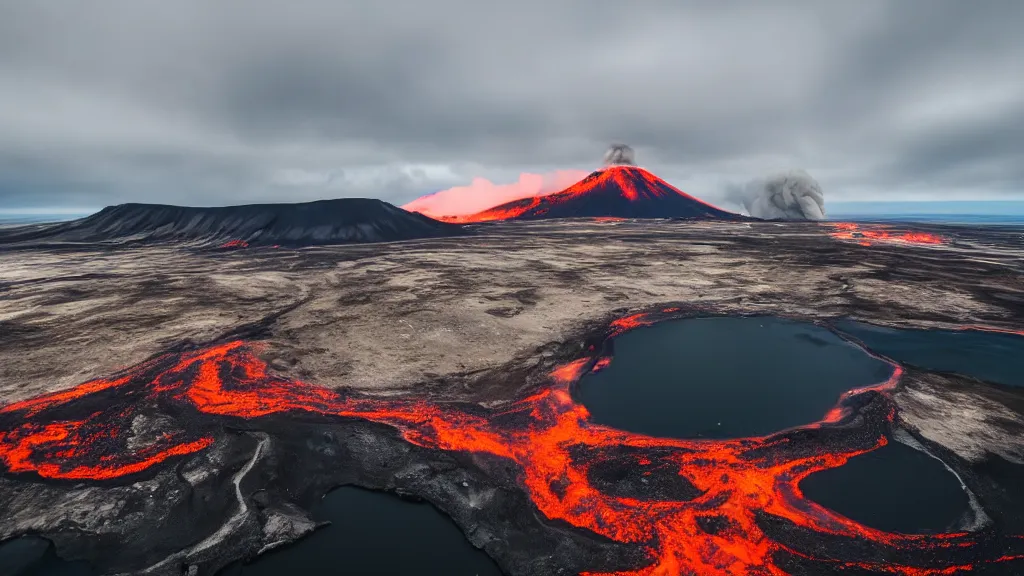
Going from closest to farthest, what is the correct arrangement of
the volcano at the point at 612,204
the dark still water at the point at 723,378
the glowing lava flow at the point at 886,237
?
the dark still water at the point at 723,378 < the glowing lava flow at the point at 886,237 < the volcano at the point at 612,204

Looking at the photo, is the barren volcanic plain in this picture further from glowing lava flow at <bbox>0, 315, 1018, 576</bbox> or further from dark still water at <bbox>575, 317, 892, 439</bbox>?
dark still water at <bbox>575, 317, 892, 439</bbox>

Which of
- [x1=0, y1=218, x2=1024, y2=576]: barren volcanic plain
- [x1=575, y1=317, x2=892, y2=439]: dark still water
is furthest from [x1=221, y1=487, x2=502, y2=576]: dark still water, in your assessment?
[x1=575, y1=317, x2=892, y2=439]: dark still water

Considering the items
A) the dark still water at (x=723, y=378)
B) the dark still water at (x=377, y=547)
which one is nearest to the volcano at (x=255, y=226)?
the dark still water at (x=723, y=378)

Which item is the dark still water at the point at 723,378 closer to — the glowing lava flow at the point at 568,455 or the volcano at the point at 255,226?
the glowing lava flow at the point at 568,455

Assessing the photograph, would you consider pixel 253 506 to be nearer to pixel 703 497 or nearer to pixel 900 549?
pixel 703 497

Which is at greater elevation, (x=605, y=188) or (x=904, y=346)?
(x=605, y=188)

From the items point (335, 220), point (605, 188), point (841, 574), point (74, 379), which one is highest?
point (605, 188)

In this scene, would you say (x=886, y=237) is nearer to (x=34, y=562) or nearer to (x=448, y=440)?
(x=448, y=440)

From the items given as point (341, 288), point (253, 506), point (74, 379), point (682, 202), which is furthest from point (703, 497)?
point (682, 202)

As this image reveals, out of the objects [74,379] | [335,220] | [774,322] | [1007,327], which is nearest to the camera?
[74,379]
